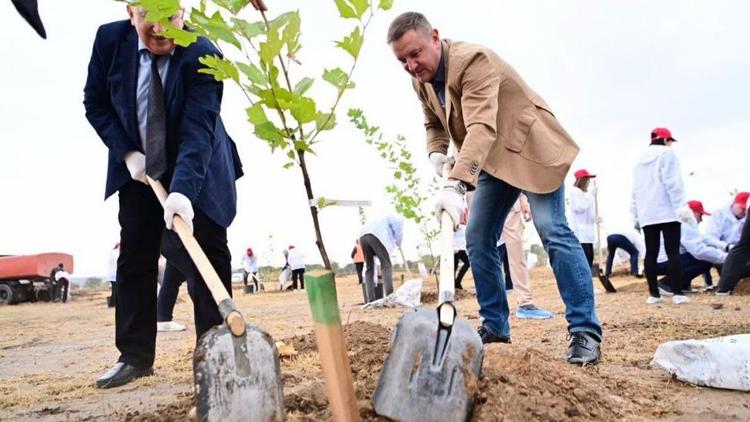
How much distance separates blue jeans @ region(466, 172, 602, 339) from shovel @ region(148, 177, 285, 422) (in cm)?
169

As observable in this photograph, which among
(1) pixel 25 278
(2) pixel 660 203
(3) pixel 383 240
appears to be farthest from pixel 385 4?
(1) pixel 25 278

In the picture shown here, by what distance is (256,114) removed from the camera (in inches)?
68.6

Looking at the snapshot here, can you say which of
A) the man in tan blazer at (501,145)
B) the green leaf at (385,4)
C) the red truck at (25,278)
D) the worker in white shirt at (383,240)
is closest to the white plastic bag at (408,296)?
the worker in white shirt at (383,240)

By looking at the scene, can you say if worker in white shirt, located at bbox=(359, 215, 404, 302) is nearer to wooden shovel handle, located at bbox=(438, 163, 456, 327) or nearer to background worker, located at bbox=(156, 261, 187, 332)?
background worker, located at bbox=(156, 261, 187, 332)

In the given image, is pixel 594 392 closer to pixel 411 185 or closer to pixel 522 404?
pixel 522 404

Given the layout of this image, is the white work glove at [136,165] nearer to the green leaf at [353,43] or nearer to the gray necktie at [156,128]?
the gray necktie at [156,128]

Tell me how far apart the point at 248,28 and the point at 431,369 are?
3.76 feet

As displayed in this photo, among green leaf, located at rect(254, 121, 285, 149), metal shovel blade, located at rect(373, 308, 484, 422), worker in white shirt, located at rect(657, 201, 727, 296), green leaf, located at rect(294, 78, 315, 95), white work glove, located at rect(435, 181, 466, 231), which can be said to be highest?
green leaf, located at rect(294, 78, 315, 95)

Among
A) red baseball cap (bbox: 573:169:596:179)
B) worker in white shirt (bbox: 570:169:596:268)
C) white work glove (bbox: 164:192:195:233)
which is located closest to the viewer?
white work glove (bbox: 164:192:195:233)

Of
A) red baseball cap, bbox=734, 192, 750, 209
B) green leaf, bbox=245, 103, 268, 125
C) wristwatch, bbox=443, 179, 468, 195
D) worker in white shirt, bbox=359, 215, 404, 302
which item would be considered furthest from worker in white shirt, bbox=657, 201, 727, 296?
green leaf, bbox=245, 103, 268, 125

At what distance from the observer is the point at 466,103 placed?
2.91 metres

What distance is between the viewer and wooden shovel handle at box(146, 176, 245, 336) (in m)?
1.87

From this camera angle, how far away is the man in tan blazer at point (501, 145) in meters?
2.85

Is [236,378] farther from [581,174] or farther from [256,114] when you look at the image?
[581,174]
